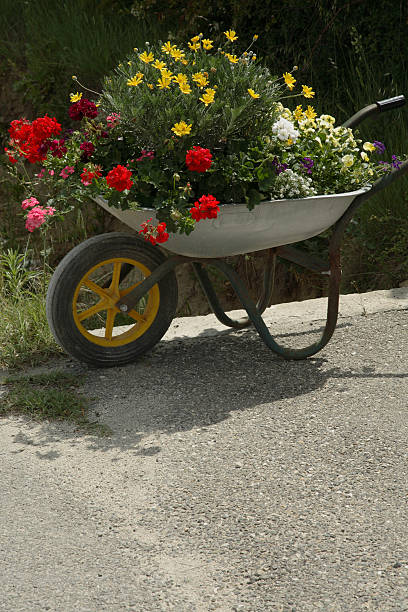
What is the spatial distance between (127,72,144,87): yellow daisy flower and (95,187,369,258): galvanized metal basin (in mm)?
469

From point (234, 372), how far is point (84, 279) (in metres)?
0.75

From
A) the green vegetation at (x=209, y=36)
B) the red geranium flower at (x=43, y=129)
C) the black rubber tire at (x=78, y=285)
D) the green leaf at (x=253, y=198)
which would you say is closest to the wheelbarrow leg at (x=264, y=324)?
the black rubber tire at (x=78, y=285)

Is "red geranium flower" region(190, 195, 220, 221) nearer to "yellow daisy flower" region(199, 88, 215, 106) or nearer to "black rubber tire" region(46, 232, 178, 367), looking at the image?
"yellow daisy flower" region(199, 88, 215, 106)

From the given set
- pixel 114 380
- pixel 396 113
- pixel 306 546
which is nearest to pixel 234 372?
pixel 114 380

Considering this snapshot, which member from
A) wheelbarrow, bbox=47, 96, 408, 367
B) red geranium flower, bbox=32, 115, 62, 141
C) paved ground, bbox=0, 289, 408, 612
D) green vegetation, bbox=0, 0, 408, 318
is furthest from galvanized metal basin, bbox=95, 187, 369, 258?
green vegetation, bbox=0, 0, 408, 318

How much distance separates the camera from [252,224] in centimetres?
328

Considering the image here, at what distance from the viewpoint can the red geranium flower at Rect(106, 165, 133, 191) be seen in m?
3.08

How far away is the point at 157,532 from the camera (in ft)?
7.93

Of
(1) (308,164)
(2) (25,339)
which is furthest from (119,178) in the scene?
(2) (25,339)

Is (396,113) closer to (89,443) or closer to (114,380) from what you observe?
(114,380)

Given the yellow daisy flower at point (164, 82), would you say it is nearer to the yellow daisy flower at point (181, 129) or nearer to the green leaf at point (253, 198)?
the yellow daisy flower at point (181, 129)

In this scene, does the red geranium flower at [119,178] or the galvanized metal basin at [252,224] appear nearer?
→ the red geranium flower at [119,178]

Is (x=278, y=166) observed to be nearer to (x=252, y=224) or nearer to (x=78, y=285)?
(x=252, y=224)

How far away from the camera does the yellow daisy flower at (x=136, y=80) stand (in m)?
3.12
